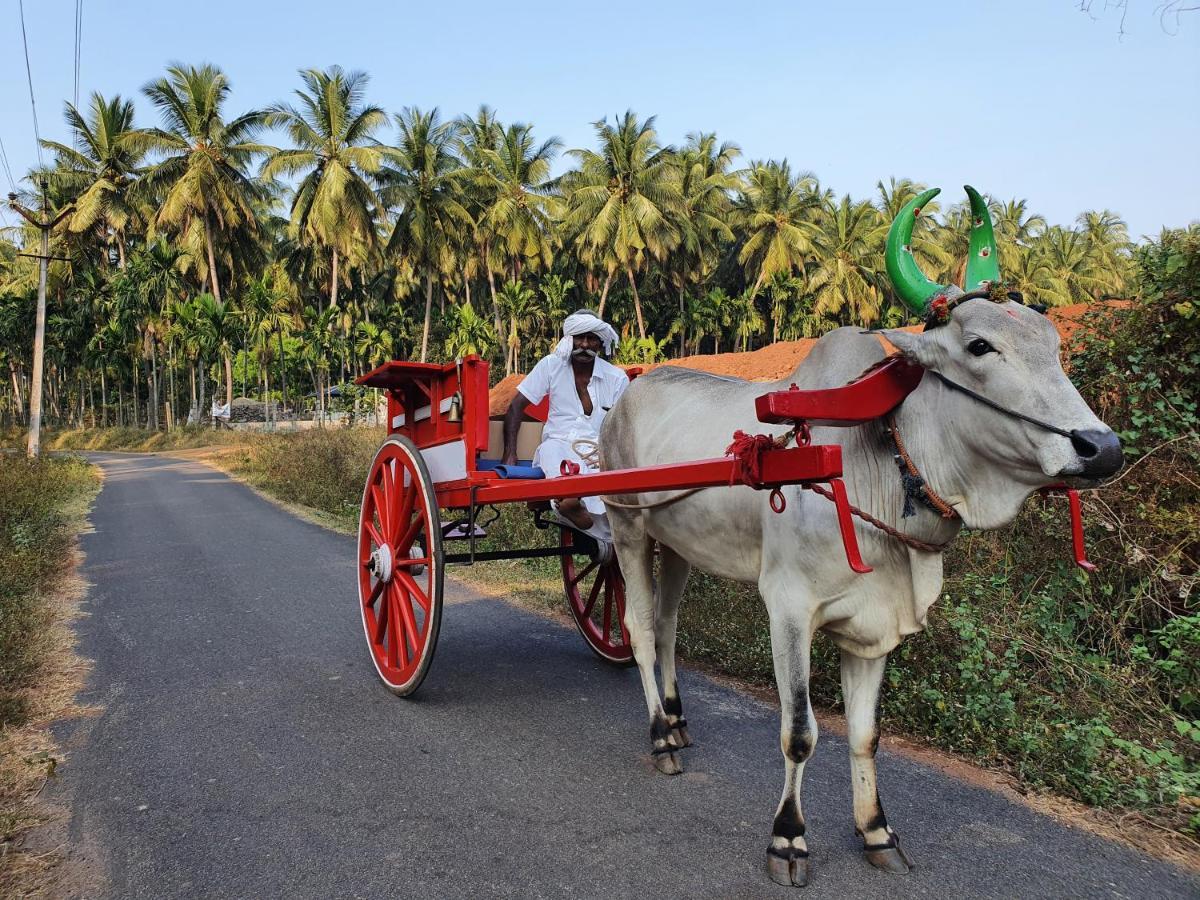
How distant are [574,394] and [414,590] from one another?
1456mm

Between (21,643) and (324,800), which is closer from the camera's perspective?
(324,800)

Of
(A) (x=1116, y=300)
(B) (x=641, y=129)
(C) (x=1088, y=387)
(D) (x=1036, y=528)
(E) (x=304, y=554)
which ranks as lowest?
(E) (x=304, y=554)

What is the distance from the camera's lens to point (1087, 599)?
15.5 feet

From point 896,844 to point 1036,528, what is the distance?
2.75m

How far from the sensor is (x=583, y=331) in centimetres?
498

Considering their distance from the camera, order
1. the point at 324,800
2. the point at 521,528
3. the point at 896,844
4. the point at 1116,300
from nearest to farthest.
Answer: the point at 896,844, the point at 324,800, the point at 1116,300, the point at 521,528

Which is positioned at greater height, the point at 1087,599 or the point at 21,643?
the point at 1087,599

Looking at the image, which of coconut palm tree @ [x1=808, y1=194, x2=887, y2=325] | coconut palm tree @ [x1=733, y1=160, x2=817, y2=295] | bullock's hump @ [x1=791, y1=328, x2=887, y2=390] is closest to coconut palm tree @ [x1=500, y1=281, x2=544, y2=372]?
coconut palm tree @ [x1=733, y1=160, x2=817, y2=295]

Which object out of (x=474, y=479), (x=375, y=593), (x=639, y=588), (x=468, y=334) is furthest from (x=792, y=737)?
(x=468, y=334)

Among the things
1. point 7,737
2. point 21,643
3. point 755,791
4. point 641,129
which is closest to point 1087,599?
point 755,791

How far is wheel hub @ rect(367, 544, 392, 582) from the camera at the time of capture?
4.96m

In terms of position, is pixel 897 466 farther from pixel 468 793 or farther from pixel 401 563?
pixel 401 563

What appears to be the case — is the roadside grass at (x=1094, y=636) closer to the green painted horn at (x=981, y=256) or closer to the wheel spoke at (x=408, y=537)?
the wheel spoke at (x=408, y=537)

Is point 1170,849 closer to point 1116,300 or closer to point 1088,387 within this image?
point 1088,387
